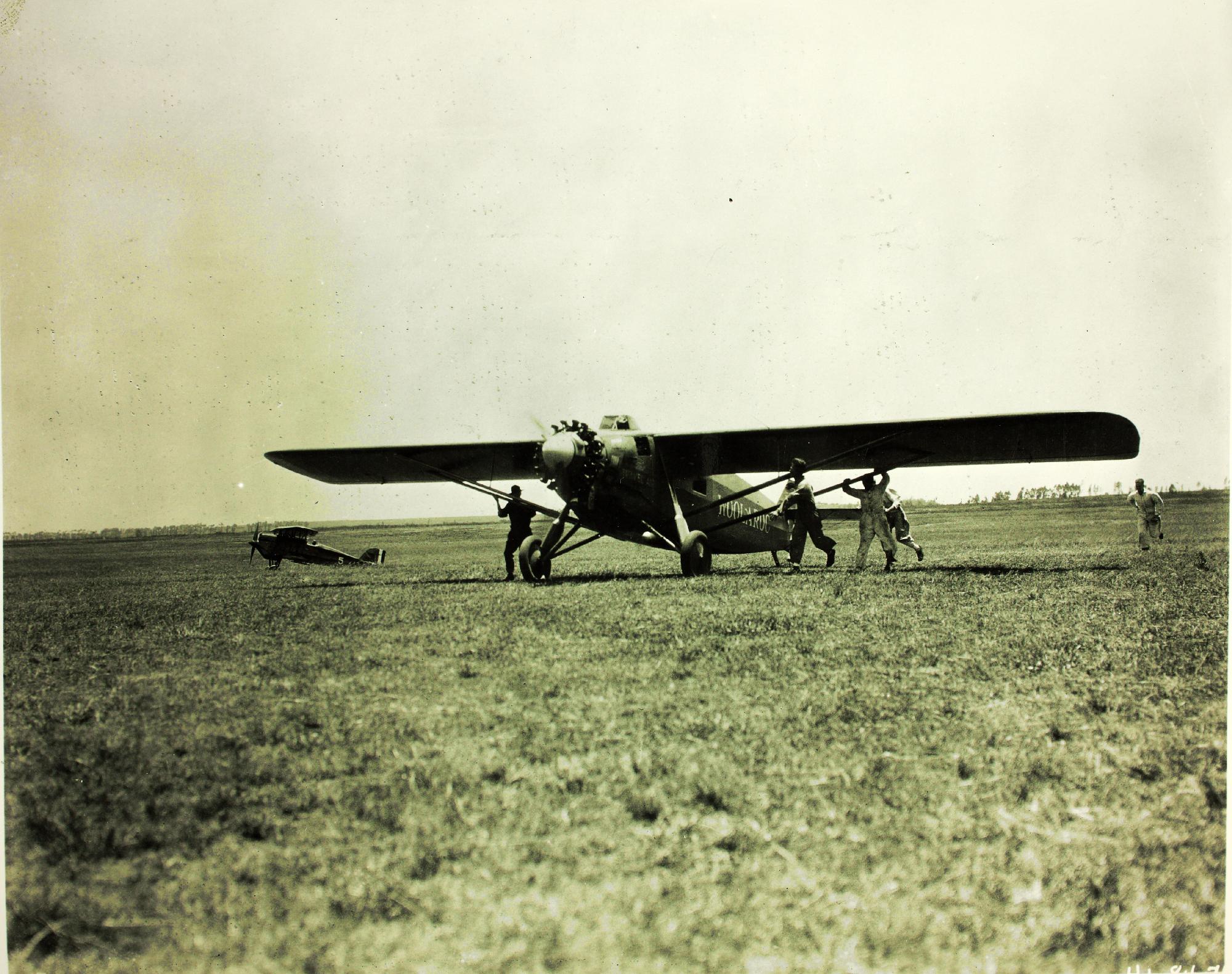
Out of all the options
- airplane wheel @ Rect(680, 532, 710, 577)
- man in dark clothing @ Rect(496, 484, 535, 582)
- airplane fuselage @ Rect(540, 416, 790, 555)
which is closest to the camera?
airplane fuselage @ Rect(540, 416, 790, 555)

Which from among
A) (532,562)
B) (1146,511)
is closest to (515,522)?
(532,562)

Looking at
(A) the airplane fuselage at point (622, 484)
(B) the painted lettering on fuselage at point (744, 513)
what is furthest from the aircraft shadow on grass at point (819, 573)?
(B) the painted lettering on fuselage at point (744, 513)

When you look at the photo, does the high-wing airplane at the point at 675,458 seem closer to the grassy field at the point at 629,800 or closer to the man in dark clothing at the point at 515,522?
the man in dark clothing at the point at 515,522

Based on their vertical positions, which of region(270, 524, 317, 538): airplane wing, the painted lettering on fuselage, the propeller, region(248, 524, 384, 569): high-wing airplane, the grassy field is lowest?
the grassy field

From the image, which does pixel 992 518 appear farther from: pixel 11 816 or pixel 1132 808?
pixel 11 816

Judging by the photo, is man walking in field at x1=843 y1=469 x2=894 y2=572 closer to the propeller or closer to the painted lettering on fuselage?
the painted lettering on fuselage

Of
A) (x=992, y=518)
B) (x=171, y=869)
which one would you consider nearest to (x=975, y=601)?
(x=171, y=869)

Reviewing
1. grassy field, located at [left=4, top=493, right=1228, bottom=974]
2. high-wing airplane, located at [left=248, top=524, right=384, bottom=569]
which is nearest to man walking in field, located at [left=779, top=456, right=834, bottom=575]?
grassy field, located at [left=4, top=493, right=1228, bottom=974]
